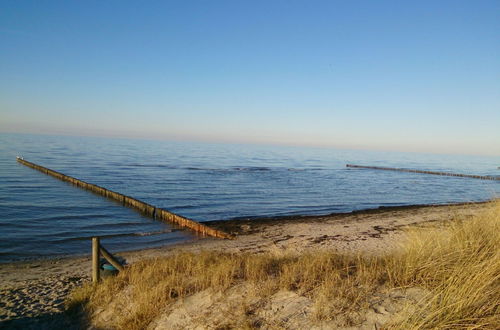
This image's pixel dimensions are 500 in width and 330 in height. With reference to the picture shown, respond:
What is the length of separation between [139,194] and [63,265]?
Result: 1642 centimetres

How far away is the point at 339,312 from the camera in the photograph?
4.30 metres

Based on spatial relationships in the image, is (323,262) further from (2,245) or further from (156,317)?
(2,245)

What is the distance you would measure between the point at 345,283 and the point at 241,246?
8666 millimetres

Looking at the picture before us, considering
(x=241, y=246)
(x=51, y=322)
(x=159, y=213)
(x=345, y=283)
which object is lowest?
(x=159, y=213)

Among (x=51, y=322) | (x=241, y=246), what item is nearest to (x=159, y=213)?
(x=241, y=246)

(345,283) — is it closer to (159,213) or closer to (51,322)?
(51,322)

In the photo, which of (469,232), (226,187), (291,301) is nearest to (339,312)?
(291,301)

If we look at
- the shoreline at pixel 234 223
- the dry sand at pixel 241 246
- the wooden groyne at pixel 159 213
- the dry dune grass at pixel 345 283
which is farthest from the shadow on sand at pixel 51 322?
the wooden groyne at pixel 159 213

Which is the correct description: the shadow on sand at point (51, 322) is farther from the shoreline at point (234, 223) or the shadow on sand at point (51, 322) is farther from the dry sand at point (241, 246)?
the shoreline at point (234, 223)

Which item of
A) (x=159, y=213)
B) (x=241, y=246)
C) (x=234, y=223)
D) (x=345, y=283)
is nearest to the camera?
(x=345, y=283)

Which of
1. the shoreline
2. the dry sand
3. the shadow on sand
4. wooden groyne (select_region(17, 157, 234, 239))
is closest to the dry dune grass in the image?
the shadow on sand

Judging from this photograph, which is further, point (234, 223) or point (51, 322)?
point (234, 223)

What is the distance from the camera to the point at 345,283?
5016 mm

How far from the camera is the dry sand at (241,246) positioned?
23.1 feet
